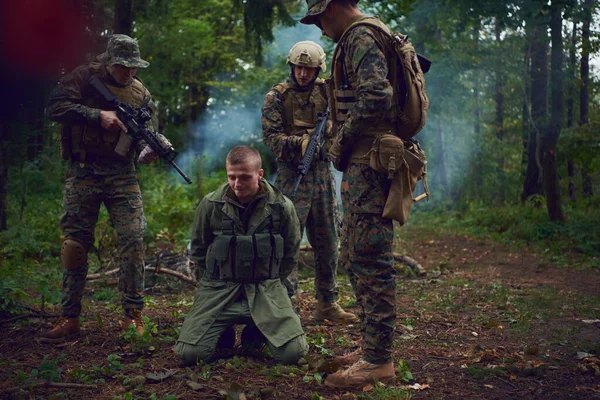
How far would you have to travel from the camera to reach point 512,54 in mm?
18562

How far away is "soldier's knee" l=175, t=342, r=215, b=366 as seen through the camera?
4141mm

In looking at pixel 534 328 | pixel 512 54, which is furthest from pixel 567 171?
pixel 534 328

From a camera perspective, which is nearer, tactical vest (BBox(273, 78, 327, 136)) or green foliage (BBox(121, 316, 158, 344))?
green foliage (BBox(121, 316, 158, 344))

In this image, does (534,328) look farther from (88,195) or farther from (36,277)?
(36,277)

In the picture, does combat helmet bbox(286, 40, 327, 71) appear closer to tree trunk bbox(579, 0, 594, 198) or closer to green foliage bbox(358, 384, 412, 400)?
green foliage bbox(358, 384, 412, 400)

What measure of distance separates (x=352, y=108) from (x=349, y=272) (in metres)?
1.05

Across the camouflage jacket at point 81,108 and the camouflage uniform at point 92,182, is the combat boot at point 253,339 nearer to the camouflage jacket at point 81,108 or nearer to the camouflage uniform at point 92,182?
the camouflage uniform at point 92,182

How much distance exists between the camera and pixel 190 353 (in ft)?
13.6

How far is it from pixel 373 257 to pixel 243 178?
3.68ft

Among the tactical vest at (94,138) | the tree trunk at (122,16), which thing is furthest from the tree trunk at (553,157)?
the tactical vest at (94,138)

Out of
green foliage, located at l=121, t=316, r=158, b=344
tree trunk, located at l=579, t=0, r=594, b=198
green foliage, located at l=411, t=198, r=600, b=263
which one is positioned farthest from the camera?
tree trunk, located at l=579, t=0, r=594, b=198

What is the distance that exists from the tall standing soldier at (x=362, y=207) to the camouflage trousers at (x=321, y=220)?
182 centimetres

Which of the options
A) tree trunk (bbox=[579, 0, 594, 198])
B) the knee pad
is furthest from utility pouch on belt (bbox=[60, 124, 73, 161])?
tree trunk (bbox=[579, 0, 594, 198])

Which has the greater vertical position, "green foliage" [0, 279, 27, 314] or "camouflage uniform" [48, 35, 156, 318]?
"camouflage uniform" [48, 35, 156, 318]
